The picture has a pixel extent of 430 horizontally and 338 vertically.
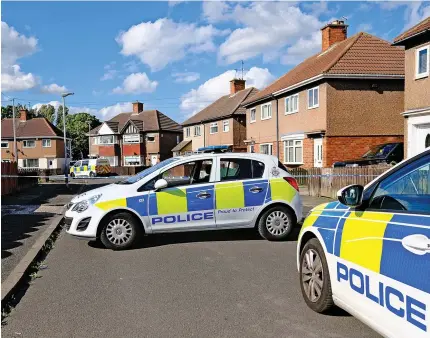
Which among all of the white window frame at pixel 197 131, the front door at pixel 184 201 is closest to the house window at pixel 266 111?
the white window frame at pixel 197 131

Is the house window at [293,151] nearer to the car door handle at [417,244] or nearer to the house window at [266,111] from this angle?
the house window at [266,111]

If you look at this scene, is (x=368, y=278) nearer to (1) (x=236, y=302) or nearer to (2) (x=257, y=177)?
(1) (x=236, y=302)

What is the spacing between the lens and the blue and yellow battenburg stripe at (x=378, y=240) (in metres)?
2.70

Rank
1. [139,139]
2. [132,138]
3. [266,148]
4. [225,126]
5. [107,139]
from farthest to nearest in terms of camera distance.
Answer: [107,139] < [132,138] < [139,139] < [225,126] < [266,148]

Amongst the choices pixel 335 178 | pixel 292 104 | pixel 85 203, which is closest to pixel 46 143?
pixel 292 104

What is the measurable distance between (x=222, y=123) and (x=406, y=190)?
36303mm

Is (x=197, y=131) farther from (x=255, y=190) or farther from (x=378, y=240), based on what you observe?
(x=378, y=240)

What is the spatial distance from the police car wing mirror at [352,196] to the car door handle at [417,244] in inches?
28.5

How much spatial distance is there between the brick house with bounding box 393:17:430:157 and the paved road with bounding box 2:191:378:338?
10215mm

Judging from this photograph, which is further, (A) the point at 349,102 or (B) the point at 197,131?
(B) the point at 197,131

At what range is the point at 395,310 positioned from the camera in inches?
113

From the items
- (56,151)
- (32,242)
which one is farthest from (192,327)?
(56,151)

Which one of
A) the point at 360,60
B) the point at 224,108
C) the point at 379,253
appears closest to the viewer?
the point at 379,253

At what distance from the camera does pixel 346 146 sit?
21141 mm
